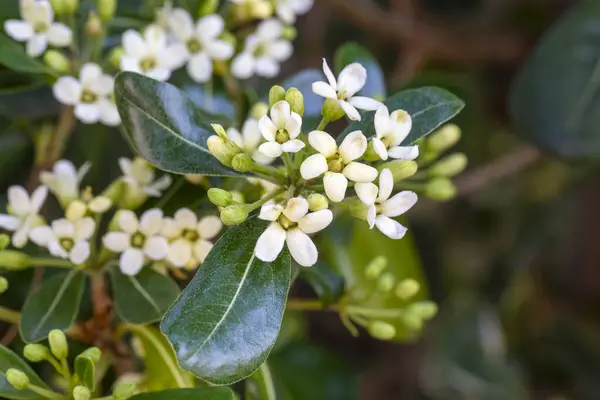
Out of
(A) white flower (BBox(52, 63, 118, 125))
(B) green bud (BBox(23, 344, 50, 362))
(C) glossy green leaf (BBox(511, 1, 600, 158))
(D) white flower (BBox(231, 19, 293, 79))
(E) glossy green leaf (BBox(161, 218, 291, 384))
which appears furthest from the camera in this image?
(C) glossy green leaf (BBox(511, 1, 600, 158))

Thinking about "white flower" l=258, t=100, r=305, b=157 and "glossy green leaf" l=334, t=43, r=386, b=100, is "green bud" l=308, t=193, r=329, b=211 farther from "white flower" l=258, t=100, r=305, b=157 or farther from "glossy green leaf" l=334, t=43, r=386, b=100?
"glossy green leaf" l=334, t=43, r=386, b=100

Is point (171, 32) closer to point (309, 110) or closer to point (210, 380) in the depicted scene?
point (309, 110)

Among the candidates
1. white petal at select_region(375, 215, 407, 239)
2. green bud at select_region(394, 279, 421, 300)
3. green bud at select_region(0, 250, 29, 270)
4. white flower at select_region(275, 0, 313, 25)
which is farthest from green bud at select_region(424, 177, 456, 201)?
green bud at select_region(0, 250, 29, 270)

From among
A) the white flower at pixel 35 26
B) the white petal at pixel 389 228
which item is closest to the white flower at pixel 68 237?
the white flower at pixel 35 26

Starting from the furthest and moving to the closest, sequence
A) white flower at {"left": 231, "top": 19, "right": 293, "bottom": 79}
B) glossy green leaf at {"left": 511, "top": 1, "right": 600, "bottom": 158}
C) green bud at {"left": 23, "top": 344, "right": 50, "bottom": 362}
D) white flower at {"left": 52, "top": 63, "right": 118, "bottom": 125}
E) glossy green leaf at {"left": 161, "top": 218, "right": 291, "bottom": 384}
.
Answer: glossy green leaf at {"left": 511, "top": 1, "right": 600, "bottom": 158} → white flower at {"left": 231, "top": 19, "right": 293, "bottom": 79} → white flower at {"left": 52, "top": 63, "right": 118, "bottom": 125} → green bud at {"left": 23, "top": 344, "right": 50, "bottom": 362} → glossy green leaf at {"left": 161, "top": 218, "right": 291, "bottom": 384}

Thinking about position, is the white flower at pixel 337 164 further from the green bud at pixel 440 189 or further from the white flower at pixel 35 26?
the white flower at pixel 35 26

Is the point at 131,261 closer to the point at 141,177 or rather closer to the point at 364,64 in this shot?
the point at 141,177

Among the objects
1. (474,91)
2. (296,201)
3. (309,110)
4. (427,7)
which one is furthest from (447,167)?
(427,7)
